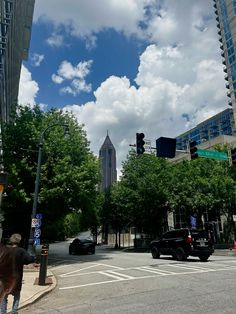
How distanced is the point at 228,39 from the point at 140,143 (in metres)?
88.8

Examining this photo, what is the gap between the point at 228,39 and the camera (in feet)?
303

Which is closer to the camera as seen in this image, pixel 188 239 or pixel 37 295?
pixel 37 295

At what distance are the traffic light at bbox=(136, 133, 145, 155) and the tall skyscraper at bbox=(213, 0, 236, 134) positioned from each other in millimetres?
76728

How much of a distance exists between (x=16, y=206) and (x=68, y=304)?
48.6ft

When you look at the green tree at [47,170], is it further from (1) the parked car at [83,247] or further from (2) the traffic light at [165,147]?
(2) the traffic light at [165,147]

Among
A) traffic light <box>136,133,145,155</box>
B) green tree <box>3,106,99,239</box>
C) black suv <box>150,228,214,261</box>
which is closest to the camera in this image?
traffic light <box>136,133,145,155</box>

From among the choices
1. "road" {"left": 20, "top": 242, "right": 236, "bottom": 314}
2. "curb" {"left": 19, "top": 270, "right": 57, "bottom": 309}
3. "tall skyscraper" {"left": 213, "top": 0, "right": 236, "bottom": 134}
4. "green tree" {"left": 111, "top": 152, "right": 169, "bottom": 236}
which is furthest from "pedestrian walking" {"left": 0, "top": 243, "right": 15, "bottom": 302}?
"tall skyscraper" {"left": 213, "top": 0, "right": 236, "bottom": 134}

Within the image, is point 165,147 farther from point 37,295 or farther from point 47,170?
point 37,295

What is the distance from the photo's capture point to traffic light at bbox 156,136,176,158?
648 inches

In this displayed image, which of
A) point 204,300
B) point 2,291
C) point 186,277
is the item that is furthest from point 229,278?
point 2,291

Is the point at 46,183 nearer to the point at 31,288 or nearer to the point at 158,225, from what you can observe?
the point at 31,288

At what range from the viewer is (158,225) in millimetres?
40750

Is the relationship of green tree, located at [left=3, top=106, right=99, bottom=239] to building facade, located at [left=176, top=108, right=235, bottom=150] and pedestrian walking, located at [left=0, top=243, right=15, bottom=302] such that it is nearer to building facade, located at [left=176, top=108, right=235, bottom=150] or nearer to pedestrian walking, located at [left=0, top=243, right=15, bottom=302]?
pedestrian walking, located at [left=0, top=243, right=15, bottom=302]

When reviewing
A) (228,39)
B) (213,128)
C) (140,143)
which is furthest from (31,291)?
(213,128)
